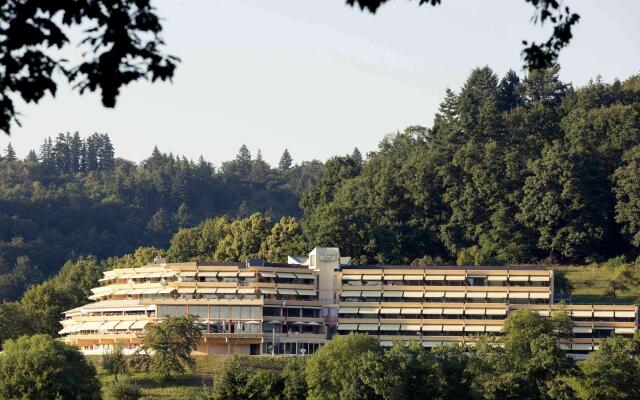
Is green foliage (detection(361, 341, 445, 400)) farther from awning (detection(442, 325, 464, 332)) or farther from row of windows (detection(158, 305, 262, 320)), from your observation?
row of windows (detection(158, 305, 262, 320))

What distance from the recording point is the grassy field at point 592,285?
488 ft

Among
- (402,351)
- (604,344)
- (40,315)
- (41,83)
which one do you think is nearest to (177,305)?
(40,315)

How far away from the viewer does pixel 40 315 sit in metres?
149

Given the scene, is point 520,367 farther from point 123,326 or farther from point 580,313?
point 123,326

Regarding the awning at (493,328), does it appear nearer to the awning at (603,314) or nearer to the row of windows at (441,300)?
the row of windows at (441,300)

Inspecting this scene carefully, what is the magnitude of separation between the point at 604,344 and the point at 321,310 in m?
28.1

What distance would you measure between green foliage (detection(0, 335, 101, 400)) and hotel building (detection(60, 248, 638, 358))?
60.4ft

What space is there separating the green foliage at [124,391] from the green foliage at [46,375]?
1.51 metres

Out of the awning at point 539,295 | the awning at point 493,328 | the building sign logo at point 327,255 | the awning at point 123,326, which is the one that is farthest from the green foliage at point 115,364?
the awning at point 539,295

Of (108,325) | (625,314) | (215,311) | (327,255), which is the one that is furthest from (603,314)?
(108,325)

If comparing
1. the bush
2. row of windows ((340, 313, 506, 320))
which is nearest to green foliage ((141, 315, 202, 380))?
the bush

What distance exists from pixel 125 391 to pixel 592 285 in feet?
171

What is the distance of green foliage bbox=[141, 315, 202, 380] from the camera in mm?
125812

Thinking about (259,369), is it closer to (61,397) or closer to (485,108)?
(61,397)
